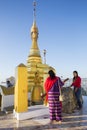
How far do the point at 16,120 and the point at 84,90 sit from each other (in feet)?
37.7

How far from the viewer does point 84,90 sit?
17.8m

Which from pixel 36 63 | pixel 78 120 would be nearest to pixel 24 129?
pixel 78 120

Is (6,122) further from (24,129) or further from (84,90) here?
(84,90)

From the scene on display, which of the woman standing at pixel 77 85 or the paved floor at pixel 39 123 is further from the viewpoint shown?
the woman standing at pixel 77 85

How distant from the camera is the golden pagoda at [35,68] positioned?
446 inches

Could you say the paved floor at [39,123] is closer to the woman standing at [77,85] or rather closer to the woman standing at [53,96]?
the woman standing at [53,96]

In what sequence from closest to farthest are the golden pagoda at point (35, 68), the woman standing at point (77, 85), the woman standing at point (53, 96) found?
1. the woman standing at point (53, 96)
2. the woman standing at point (77, 85)
3. the golden pagoda at point (35, 68)

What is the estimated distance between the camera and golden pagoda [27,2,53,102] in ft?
37.2

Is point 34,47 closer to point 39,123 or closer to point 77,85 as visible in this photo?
point 77,85

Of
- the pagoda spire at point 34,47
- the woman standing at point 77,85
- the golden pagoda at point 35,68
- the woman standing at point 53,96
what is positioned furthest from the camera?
the pagoda spire at point 34,47

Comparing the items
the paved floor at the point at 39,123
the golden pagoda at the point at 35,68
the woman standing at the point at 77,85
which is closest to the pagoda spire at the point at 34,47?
the golden pagoda at the point at 35,68

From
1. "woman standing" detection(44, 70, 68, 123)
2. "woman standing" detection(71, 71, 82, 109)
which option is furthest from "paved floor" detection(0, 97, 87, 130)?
"woman standing" detection(71, 71, 82, 109)

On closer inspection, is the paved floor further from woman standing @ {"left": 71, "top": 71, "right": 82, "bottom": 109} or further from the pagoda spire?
the pagoda spire

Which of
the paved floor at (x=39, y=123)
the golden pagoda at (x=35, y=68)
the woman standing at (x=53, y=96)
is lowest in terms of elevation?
the paved floor at (x=39, y=123)
